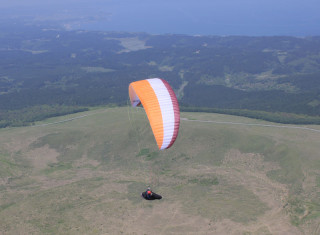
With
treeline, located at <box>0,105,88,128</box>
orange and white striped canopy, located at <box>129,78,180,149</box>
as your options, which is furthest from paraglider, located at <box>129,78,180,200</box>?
treeline, located at <box>0,105,88,128</box>

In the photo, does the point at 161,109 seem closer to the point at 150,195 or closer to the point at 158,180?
the point at 150,195

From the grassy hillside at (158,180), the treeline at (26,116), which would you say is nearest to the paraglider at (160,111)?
the grassy hillside at (158,180)

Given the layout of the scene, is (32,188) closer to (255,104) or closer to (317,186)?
(317,186)

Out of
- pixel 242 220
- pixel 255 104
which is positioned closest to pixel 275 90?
pixel 255 104

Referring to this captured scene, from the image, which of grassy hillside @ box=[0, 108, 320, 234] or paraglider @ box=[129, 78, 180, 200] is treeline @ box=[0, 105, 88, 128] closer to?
grassy hillside @ box=[0, 108, 320, 234]

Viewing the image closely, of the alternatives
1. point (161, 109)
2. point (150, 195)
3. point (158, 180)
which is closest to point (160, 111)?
point (161, 109)
